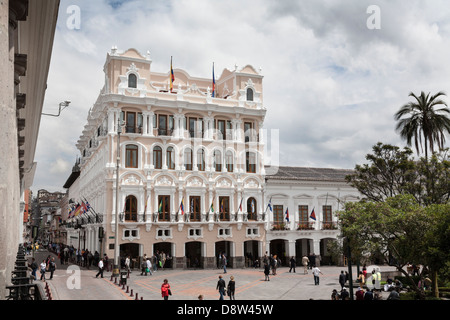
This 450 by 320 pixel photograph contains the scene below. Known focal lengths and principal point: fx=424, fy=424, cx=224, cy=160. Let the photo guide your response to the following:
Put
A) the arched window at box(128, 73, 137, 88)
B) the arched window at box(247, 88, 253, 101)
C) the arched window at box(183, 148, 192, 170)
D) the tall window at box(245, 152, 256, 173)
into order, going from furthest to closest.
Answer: the arched window at box(247, 88, 253, 101) < the tall window at box(245, 152, 256, 173) < the arched window at box(183, 148, 192, 170) < the arched window at box(128, 73, 137, 88)

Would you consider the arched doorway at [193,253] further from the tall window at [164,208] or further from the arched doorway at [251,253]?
the arched doorway at [251,253]

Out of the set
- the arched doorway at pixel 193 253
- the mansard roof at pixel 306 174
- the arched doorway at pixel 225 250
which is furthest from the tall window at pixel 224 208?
the mansard roof at pixel 306 174

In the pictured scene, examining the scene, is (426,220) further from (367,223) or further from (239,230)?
(239,230)

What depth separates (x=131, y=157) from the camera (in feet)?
132

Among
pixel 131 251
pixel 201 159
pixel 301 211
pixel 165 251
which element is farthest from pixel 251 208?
pixel 131 251

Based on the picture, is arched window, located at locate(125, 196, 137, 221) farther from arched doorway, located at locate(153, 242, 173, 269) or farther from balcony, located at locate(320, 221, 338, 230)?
balcony, located at locate(320, 221, 338, 230)

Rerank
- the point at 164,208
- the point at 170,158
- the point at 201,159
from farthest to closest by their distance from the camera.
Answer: the point at 201,159 → the point at 170,158 → the point at 164,208

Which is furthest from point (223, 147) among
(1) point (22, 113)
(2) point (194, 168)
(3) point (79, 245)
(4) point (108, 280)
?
(1) point (22, 113)

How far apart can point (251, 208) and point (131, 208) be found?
41.4 feet

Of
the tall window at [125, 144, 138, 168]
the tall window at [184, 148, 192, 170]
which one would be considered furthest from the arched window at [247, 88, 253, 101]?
the tall window at [125, 144, 138, 168]

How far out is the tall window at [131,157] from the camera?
1572 inches

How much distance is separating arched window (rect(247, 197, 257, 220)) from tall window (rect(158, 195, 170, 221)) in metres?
8.75

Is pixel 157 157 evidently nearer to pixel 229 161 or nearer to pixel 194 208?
pixel 194 208

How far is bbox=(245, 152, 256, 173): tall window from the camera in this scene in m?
45.0
